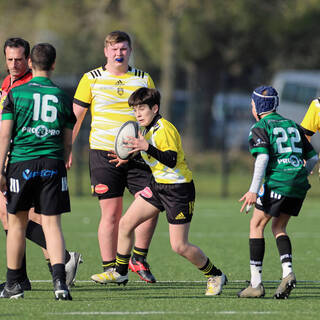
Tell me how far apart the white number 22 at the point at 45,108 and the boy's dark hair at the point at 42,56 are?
0.80ft

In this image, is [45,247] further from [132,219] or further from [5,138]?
[5,138]

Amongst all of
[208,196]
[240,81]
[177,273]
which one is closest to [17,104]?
[177,273]

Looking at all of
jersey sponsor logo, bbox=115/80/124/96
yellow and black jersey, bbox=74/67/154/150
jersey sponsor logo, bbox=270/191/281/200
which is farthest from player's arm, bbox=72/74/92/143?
jersey sponsor logo, bbox=270/191/281/200

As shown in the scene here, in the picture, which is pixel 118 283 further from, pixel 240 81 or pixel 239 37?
pixel 240 81

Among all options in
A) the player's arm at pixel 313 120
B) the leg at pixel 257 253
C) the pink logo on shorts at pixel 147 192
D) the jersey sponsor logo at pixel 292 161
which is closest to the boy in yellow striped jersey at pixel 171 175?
the pink logo on shorts at pixel 147 192

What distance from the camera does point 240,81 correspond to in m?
35.2

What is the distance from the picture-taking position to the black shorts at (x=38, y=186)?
22.0ft

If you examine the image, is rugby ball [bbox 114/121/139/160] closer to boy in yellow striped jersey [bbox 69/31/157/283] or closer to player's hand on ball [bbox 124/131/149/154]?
player's hand on ball [bbox 124/131/149/154]

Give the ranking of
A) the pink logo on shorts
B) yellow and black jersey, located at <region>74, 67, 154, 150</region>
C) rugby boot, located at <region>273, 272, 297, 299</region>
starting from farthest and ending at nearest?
yellow and black jersey, located at <region>74, 67, 154, 150</region>, the pink logo on shorts, rugby boot, located at <region>273, 272, 297, 299</region>

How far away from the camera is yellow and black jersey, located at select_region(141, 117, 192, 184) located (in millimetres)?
7137

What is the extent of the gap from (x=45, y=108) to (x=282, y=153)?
1932 millimetres

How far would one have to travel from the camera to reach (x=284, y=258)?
7.18m

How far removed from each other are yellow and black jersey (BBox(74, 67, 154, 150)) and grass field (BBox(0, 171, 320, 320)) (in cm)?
139

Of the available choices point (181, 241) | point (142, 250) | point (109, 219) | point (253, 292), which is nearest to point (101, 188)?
point (109, 219)
